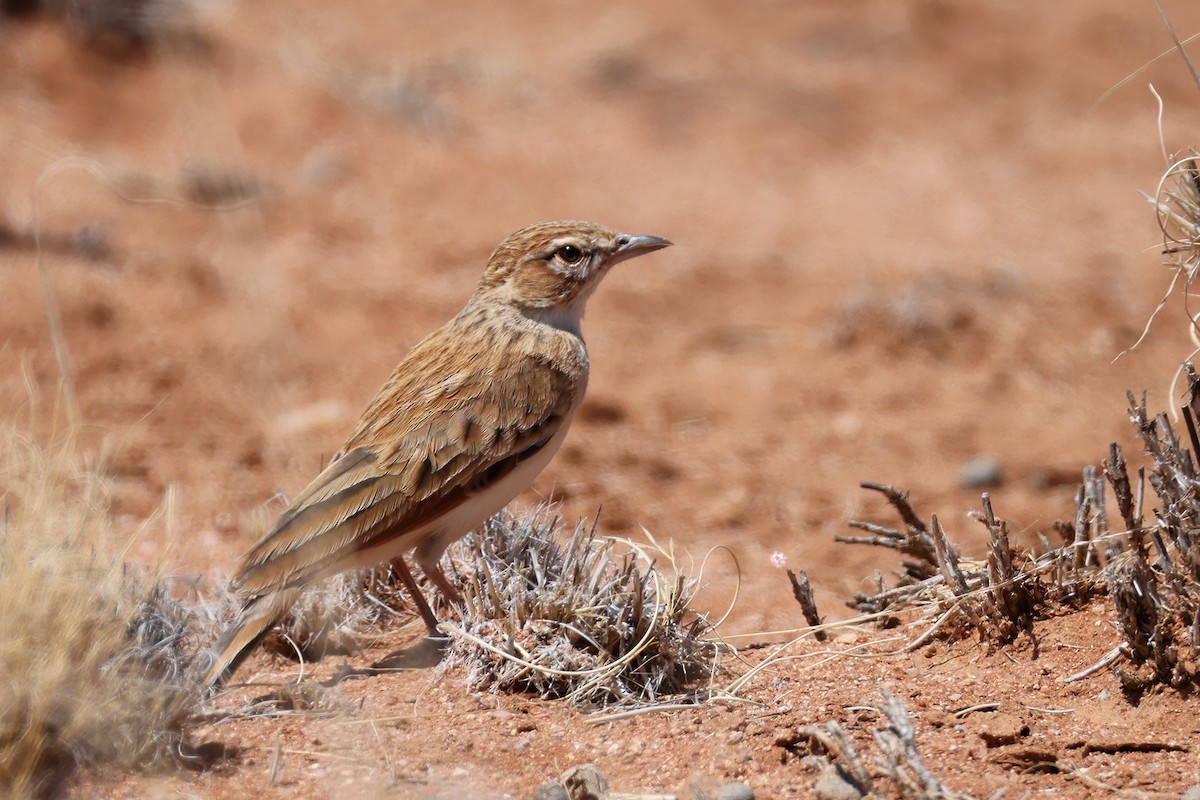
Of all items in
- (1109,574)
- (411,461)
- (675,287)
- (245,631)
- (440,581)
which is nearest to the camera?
(1109,574)

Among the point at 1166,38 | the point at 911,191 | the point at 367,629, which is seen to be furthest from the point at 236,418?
the point at 1166,38

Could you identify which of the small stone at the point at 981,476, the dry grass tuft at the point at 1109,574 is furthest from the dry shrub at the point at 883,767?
the small stone at the point at 981,476

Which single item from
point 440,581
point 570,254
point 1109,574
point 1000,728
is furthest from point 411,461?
point 1109,574

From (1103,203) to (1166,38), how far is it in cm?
419

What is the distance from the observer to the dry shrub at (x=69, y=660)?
3432 millimetres

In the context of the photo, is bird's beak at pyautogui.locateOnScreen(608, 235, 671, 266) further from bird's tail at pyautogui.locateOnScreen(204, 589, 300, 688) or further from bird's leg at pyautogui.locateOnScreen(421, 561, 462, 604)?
bird's tail at pyautogui.locateOnScreen(204, 589, 300, 688)

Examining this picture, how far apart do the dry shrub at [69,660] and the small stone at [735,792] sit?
4.90ft

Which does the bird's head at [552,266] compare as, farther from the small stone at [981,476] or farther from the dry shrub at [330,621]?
the small stone at [981,476]

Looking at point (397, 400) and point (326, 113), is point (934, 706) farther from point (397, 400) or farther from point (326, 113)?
point (326, 113)

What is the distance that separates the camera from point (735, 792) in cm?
350

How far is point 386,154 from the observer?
1191 centimetres

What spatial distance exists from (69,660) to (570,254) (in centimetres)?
245

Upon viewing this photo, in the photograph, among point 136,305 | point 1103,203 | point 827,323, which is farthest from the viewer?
point 1103,203

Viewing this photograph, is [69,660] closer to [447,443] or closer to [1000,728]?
[447,443]
